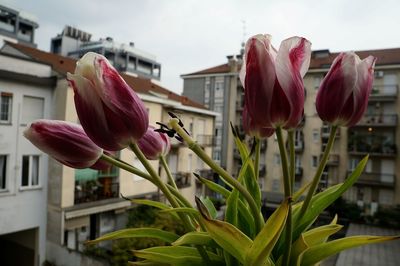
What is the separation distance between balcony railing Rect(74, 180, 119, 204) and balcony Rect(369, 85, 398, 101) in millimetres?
13592

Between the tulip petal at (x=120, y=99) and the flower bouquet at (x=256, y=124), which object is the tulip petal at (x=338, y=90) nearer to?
the flower bouquet at (x=256, y=124)

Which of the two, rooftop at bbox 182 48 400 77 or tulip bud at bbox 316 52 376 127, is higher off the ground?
rooftop at bbox 182 48 400 77

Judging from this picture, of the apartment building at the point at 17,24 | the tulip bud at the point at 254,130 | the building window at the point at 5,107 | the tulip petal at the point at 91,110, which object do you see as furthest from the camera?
the apartment building at the point at 17,24

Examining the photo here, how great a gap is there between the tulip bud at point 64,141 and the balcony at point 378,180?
18.3m

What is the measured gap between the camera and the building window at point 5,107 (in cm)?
835

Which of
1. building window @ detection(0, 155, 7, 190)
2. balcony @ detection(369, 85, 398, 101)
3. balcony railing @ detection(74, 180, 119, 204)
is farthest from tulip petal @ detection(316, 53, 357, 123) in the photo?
balcony @ detection(369, 85, 398, 101)

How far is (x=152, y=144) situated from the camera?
0.76 meters

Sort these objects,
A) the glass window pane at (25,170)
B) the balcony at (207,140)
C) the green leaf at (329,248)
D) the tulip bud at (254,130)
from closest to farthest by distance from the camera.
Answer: the green leaf at (329,248), the tulip bud at (254,130), the glass window pane at (25,170), the balcony at (207,140)

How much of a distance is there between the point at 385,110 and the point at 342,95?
64.3 feet

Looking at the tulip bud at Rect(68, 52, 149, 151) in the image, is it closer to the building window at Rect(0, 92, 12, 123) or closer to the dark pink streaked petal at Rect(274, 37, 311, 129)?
the dark pink streaked petal at Rect(274, 37, 311, 129)

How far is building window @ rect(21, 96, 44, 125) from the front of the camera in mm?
8805

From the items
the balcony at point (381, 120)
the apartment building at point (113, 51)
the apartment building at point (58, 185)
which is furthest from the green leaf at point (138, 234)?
the balcony at point (381, 120)

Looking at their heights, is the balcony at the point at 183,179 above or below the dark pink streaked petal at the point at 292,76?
below

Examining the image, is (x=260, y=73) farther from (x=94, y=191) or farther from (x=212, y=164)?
(x=94, y=191)
